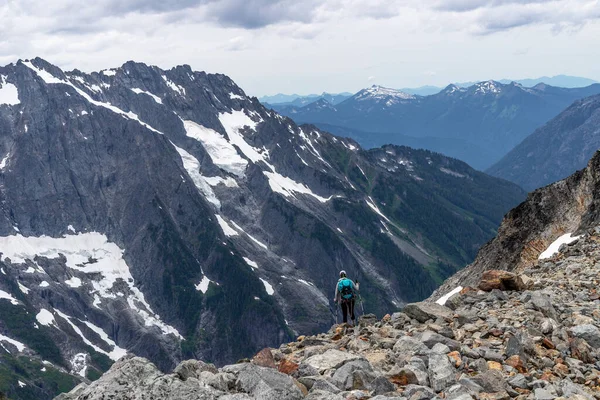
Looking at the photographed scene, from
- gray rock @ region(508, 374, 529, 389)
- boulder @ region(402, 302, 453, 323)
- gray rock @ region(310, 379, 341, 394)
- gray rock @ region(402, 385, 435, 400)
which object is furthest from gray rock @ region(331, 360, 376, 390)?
boulder @ region(402, 302, 453, 323)

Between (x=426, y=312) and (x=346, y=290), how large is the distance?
7977mm

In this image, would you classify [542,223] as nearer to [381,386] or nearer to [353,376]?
[353,376]

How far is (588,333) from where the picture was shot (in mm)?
18359

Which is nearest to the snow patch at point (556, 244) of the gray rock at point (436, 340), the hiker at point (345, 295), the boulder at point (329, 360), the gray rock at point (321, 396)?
the hiker at point (345, 295)

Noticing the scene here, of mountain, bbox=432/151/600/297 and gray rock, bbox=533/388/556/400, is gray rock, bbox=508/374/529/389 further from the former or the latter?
mountain, bbox=432/151/600/297

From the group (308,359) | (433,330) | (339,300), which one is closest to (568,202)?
(339,300)

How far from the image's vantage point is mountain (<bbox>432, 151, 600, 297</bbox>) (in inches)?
1843

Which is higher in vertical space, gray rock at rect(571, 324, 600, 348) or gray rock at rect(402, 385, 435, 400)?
gray rock at rect(571, 324, 600, 348)

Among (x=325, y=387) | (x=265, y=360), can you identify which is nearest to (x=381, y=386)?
(x=325, y=387)

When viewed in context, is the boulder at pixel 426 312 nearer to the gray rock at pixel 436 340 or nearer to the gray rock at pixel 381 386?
the gray rock at pixel 436 340

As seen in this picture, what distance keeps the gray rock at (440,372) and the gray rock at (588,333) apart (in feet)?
15.7

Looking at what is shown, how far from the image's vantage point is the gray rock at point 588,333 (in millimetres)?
18031

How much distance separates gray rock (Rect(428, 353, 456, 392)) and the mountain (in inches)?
1222

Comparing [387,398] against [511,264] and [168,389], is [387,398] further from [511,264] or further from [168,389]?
[511,264]
